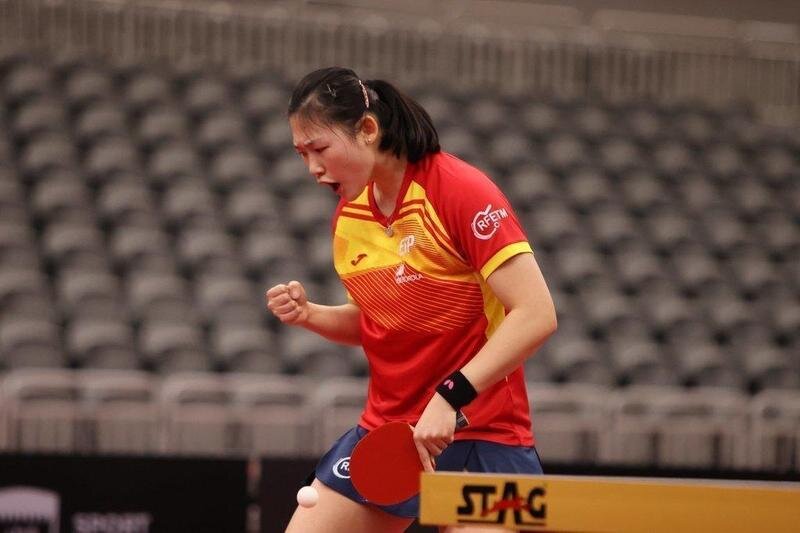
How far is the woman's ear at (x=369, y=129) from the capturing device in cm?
308

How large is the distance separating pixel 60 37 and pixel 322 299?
4594 millimetres

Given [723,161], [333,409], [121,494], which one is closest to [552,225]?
[723,161]

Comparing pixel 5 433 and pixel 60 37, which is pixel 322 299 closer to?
pixel 5 433

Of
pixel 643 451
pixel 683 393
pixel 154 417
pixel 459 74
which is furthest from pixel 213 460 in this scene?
pixel 459 74

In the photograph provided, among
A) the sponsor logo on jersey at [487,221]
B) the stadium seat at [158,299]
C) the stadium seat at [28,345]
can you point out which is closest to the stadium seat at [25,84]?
the stadium seat at [158,299]

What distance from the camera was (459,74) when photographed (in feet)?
43.2

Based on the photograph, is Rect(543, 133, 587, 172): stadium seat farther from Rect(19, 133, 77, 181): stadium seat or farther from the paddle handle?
the paddle handle

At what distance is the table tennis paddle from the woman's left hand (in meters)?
0.05

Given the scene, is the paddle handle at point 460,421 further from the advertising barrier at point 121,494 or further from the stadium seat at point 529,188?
the stadium seat at point 529,188

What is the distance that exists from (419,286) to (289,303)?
453 mm

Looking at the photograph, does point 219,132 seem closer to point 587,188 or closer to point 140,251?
point 140,251

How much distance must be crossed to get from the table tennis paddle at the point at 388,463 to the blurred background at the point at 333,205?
11.0 feet

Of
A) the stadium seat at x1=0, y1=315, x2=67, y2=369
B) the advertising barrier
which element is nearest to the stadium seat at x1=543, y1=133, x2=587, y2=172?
the stadium seat at x1=0, y1=315, x2=67, y2=369

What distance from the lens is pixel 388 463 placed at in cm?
294
